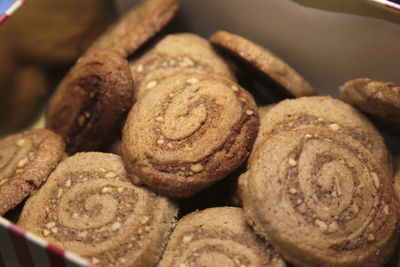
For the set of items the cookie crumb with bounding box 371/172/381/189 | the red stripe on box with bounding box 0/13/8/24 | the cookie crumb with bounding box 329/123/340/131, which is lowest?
the cookie crumb with bounding box 371/172/381/189

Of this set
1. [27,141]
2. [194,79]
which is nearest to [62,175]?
[27,141]

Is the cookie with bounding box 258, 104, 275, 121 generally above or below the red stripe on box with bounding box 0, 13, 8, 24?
below

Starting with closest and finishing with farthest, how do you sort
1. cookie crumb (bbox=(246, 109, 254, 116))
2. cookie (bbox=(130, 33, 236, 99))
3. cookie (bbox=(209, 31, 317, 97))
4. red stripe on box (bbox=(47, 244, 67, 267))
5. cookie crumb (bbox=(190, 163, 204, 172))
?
red stripe on box (bbox=(47, 244, 67, 267)), cookie crumb (bbox=(190, 163, 204, 172)), cookie crumb (bbox=(246, 109, 254, 116)), cookie (bbox=(209, 31, 317, 97)), cookie (bbox=(130, 33, 236, 99))

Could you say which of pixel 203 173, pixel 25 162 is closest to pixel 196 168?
pixel 203 173

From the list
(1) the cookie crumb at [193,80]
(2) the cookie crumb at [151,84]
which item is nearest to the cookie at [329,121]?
(1) the cookie crumb at [193,80]

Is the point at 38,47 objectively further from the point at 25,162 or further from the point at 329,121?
the point at 329,121

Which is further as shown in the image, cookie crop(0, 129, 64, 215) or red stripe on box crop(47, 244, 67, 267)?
cookie crop(0, 129, 64, 215)

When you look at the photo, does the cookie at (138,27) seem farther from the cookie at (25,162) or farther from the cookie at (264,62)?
the cookie at (25,162)

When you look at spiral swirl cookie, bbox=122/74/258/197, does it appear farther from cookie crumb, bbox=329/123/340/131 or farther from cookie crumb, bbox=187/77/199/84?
cookie crumb, bbox=329/123/340/131

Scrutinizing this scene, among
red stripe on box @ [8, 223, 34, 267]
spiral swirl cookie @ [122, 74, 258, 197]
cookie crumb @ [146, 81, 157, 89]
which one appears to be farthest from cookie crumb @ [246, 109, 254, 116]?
red stripe on box @ [8, 223, 34, 267]
